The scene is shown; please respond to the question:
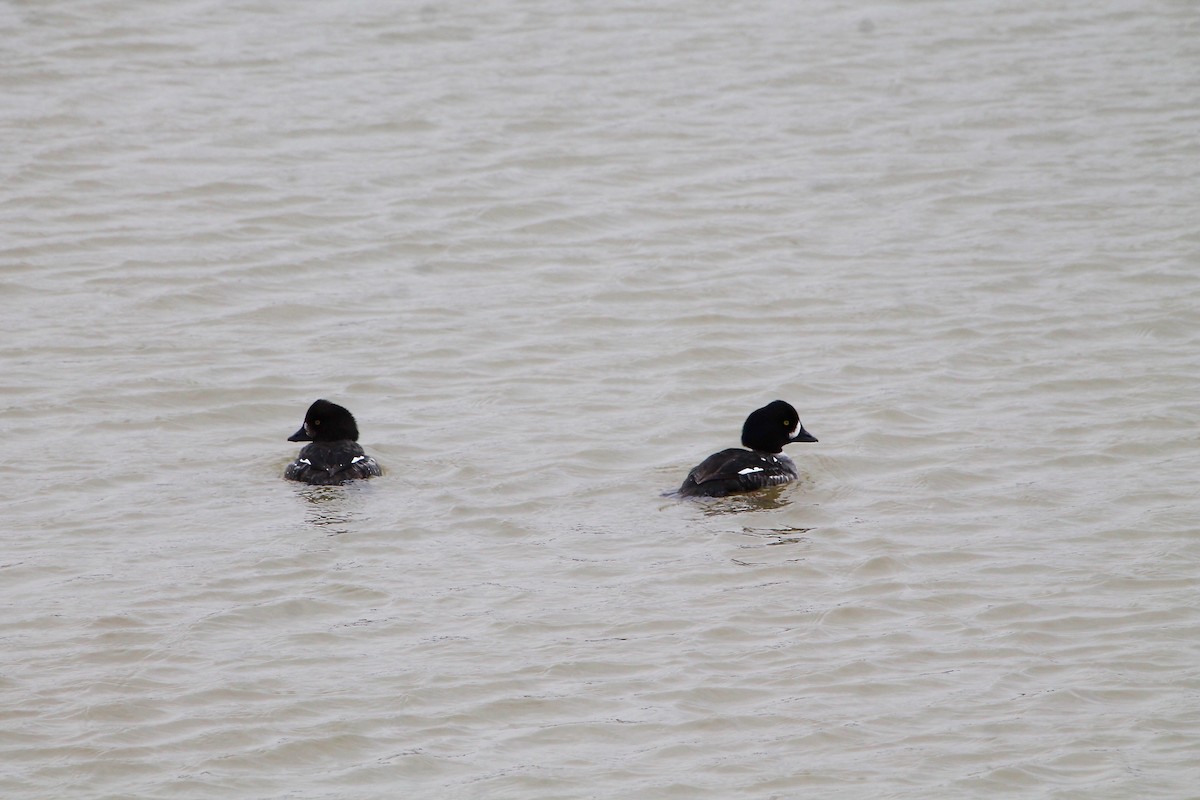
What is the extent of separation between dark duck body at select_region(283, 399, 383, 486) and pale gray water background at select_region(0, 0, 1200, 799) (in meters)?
0.21

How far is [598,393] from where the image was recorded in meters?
11.8

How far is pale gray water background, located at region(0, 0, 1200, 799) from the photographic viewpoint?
711 cm

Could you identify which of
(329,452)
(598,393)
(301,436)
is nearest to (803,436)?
(598,393)

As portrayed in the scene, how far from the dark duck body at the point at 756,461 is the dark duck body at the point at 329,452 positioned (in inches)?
75.8

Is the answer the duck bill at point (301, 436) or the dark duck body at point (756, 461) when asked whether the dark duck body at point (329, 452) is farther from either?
the dark duck body at point (756, 461)

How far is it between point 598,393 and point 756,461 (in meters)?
1.86

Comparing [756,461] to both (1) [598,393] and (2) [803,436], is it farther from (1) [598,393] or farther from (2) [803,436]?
(1) [598,393]

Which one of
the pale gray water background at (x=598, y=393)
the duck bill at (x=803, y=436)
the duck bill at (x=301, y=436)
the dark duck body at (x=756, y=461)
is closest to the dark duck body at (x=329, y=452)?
the duck bill at (x=301, y=436)

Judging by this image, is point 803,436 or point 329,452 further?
point 803,436

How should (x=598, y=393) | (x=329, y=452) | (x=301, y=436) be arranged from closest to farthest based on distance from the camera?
(x=329, y=452)
(x=301, y=436)
(x=598, y=393)

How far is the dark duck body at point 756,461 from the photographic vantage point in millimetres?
10062

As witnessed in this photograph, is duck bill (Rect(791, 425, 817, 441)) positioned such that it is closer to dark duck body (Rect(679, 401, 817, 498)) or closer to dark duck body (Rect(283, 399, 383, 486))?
dark duck body (Rect(679, 401, 817, 498))

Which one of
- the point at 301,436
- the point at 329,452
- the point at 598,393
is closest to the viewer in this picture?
the point at 329,452

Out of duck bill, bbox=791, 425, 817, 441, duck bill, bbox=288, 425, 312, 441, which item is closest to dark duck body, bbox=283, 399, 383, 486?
duck bill, bbox=288, 425, 312, 441
